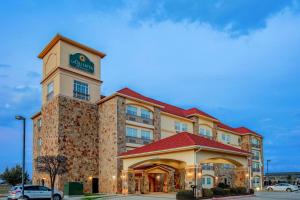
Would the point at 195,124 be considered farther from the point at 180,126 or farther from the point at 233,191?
the point at 233,191

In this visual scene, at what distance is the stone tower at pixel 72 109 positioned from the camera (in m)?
38.9

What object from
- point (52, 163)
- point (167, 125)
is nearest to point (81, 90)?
point (167, 125)

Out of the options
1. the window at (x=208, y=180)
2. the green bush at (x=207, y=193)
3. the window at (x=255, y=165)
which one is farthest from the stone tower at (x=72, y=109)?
the window at (x=255, y=165)

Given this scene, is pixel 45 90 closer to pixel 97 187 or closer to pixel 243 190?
pixel 97 187

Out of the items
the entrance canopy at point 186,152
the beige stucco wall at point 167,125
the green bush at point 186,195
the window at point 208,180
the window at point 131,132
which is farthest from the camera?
the window at point 208,180

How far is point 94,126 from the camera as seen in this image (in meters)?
42.5

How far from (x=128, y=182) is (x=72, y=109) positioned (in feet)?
36.6

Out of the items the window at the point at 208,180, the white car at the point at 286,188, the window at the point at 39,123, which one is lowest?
the white car at the point at 286,188

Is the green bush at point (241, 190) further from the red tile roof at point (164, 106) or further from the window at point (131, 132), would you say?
the red tile roof at point (164, 106)

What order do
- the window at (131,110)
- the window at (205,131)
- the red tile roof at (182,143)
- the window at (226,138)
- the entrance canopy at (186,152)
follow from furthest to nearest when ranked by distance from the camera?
the window at (226,138) < the window at (205,131) < the window at (131,110) < the red tile roof at (182,143) < the entrance canopy at (186,152)

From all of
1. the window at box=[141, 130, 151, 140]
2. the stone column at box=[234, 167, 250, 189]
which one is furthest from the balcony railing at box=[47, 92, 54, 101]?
the stone column at box=[234, 167, 250, 189]

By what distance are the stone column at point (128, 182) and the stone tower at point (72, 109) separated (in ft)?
17.9

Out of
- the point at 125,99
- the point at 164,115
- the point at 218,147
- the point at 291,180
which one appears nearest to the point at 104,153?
the point at 125,99

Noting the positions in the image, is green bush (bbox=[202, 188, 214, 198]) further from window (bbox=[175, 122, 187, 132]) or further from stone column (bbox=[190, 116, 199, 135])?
stone column (bbox=[190, 116, 199, 135])
